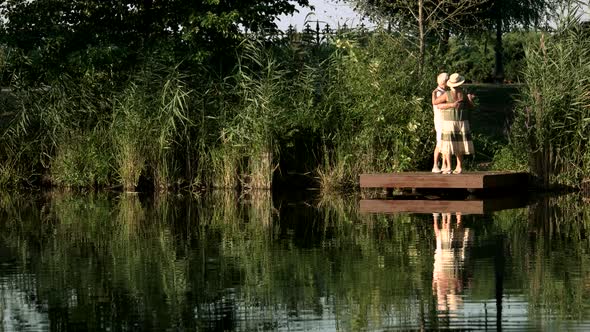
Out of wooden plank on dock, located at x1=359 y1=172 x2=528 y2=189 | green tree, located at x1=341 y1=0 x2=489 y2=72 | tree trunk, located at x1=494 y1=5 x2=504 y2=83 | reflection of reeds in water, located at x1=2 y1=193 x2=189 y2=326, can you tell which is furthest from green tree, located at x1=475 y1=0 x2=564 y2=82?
reflection of reeds in water, located at x1=2 y1=193 x2=189 y2=326

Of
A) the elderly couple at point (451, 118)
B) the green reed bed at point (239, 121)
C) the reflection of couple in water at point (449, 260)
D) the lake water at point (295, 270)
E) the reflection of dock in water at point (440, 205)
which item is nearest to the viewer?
the lake water at point (295, 270)

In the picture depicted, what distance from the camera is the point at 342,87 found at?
21.7 m

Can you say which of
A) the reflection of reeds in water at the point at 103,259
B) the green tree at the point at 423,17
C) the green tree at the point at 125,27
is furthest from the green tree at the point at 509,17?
the reflection of reeds in water at the point at 103,259

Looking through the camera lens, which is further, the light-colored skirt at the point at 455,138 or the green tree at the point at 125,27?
the green tree at the point at 125,27

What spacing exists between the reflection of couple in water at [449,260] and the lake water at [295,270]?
0.01 m

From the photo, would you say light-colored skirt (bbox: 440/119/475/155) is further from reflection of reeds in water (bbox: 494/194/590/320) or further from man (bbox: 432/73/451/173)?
reflection of reeds in water (bbox: 494/194/590/320)

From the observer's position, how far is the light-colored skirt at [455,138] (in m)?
19.4

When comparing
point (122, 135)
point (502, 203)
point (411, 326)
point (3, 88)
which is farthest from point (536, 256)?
point (3, 88)

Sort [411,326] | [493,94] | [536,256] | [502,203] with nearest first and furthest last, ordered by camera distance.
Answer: [411,326] → [536,256] → [502,203] → [493,94]

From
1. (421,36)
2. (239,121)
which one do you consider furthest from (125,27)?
(421,36)

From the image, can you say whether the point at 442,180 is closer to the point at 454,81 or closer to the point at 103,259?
the point at 454,81

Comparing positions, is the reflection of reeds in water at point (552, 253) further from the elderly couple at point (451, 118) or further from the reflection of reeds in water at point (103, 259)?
the reflection of reeds in water at point (103, 259)

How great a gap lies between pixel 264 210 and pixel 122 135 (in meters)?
4.61

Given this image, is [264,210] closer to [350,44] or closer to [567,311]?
[350,44]
